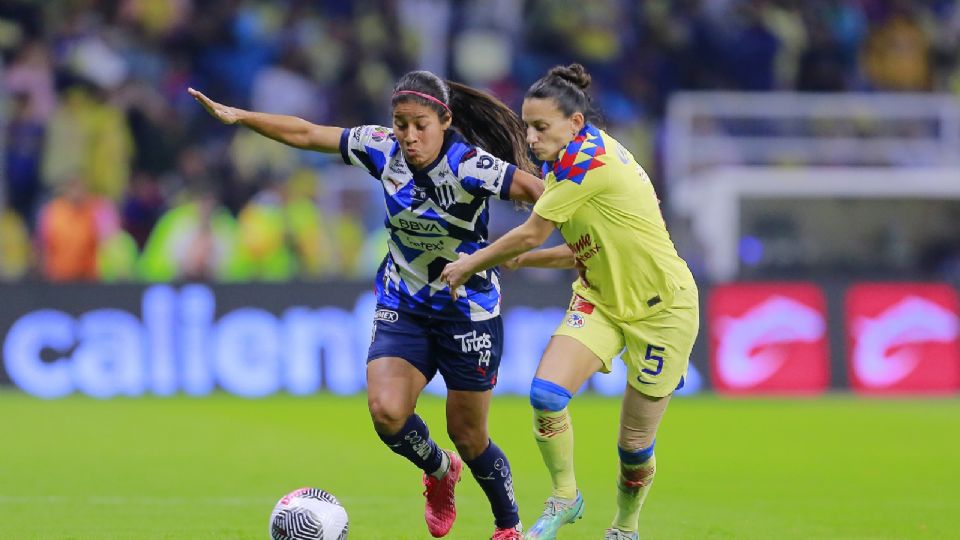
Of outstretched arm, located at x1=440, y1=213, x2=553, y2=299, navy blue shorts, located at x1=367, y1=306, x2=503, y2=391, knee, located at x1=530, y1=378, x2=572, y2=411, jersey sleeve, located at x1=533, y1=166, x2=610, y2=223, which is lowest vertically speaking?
knee, located at x1=530, y1=378, x2=572, y2=411

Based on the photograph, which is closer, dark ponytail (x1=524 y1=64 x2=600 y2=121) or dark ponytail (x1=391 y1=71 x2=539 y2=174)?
dark ponytail (x1=524 y1=64 x2=600 y2=121)

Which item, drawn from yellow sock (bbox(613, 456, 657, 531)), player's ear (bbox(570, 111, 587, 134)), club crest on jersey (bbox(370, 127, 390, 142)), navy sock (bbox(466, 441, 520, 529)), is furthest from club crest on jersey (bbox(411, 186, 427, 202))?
yellow sock (bbox(613, 456, 657, 531))

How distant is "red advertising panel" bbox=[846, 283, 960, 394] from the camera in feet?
55.8

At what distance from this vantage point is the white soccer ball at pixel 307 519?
6.82 meters

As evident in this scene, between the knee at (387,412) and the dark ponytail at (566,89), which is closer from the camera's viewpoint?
the dark ponytail at (566,89)

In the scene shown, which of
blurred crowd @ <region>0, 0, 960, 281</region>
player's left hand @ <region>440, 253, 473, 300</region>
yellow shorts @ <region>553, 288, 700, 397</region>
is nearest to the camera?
player's left hand @ <region>440, 253, 473, 300</region>

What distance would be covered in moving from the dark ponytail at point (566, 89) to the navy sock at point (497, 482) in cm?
167

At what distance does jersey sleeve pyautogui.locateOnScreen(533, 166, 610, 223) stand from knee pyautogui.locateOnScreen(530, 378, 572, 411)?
0.75 m

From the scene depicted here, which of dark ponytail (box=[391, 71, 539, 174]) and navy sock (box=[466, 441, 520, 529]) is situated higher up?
dark ponytail (box=[391, 71, 539, 174])

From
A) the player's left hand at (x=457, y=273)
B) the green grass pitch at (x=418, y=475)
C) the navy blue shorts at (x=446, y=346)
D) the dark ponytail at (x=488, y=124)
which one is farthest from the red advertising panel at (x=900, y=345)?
the player's left hand at (x=457, y=273)

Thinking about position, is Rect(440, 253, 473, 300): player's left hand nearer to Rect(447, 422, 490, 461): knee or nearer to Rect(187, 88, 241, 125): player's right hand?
Rect(447, 422, 490, 461): knee

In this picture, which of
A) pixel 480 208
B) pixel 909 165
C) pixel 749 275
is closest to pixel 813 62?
pixel 909 165

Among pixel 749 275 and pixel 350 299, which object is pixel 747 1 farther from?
pixel 350 299

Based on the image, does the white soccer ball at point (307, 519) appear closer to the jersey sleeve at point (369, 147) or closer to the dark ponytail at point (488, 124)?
the jersey sleeve at point (369, 147)
